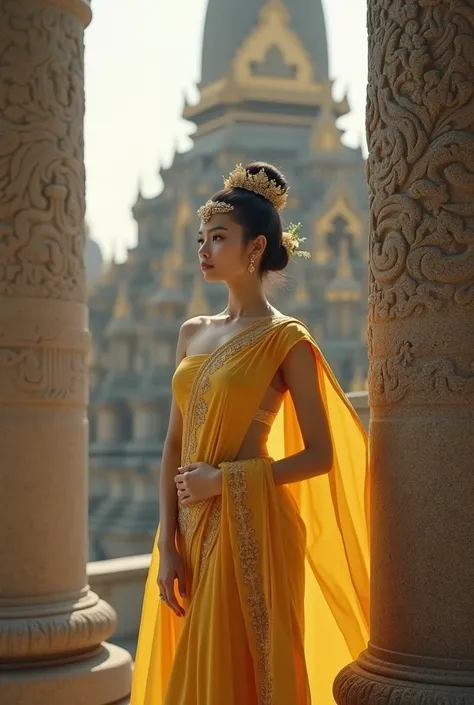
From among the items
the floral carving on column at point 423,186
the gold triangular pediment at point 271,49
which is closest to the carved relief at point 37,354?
the floral carving on column at point 423,186

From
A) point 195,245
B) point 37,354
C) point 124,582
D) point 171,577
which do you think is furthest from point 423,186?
point 195,245

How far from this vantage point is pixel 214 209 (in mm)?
3279

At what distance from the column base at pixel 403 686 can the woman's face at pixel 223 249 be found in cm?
107

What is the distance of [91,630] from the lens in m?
4.47

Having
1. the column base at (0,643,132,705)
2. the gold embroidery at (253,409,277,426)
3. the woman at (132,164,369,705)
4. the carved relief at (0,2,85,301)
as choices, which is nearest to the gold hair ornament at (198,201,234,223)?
the woman at (132,164,369,705)

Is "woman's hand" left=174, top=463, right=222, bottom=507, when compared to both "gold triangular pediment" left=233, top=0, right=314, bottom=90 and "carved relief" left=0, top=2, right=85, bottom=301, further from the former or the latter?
"gold triangular pediment" left=233, top=0, right=314, bottom=90

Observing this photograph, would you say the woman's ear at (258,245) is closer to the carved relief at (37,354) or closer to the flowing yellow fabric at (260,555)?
the flowing yellow fabric at (260,555)

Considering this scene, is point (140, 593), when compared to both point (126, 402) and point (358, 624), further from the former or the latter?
point (126, 402)

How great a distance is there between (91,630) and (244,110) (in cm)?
2628

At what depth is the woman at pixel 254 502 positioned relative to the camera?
3123 mm

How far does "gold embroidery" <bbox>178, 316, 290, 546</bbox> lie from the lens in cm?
323

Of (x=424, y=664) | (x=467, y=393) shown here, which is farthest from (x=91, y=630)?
(x=467, y=393)

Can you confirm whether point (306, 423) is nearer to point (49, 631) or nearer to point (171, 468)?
point (171, 468)

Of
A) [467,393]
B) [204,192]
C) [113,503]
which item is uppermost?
[204,192]
